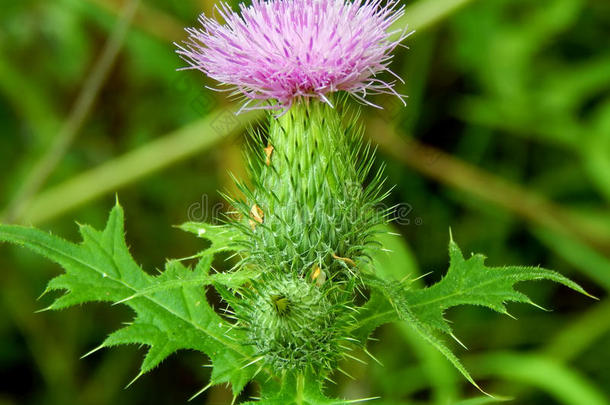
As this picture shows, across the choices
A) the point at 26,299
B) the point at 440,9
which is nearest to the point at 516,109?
the point at 440,9

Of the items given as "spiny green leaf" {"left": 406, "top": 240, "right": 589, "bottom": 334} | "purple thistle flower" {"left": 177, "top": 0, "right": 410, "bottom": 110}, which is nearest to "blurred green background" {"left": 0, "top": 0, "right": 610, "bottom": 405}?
"spiny green leaf" {"left": 406, "top": 240, "right": 589, "bottom": 334}

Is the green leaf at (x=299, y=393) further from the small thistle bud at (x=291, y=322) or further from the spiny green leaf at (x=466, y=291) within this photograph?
the spiny green leaf at (x=466, y=291)

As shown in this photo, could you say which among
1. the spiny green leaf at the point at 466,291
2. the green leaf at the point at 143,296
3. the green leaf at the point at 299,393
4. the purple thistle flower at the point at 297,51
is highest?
the purple thistle flower at the point at 297,51

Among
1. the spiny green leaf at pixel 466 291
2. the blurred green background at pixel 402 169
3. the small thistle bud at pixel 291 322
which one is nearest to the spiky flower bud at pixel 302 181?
the small thistle bud at pixel 291 322

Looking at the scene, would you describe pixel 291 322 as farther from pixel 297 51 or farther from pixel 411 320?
pixel 297 51

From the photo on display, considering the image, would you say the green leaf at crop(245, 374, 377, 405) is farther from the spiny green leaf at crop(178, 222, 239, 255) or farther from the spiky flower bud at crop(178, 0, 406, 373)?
the spiny green leaf at crop(178, 222, 239, 255)

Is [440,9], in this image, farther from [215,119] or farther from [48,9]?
[48,9]
